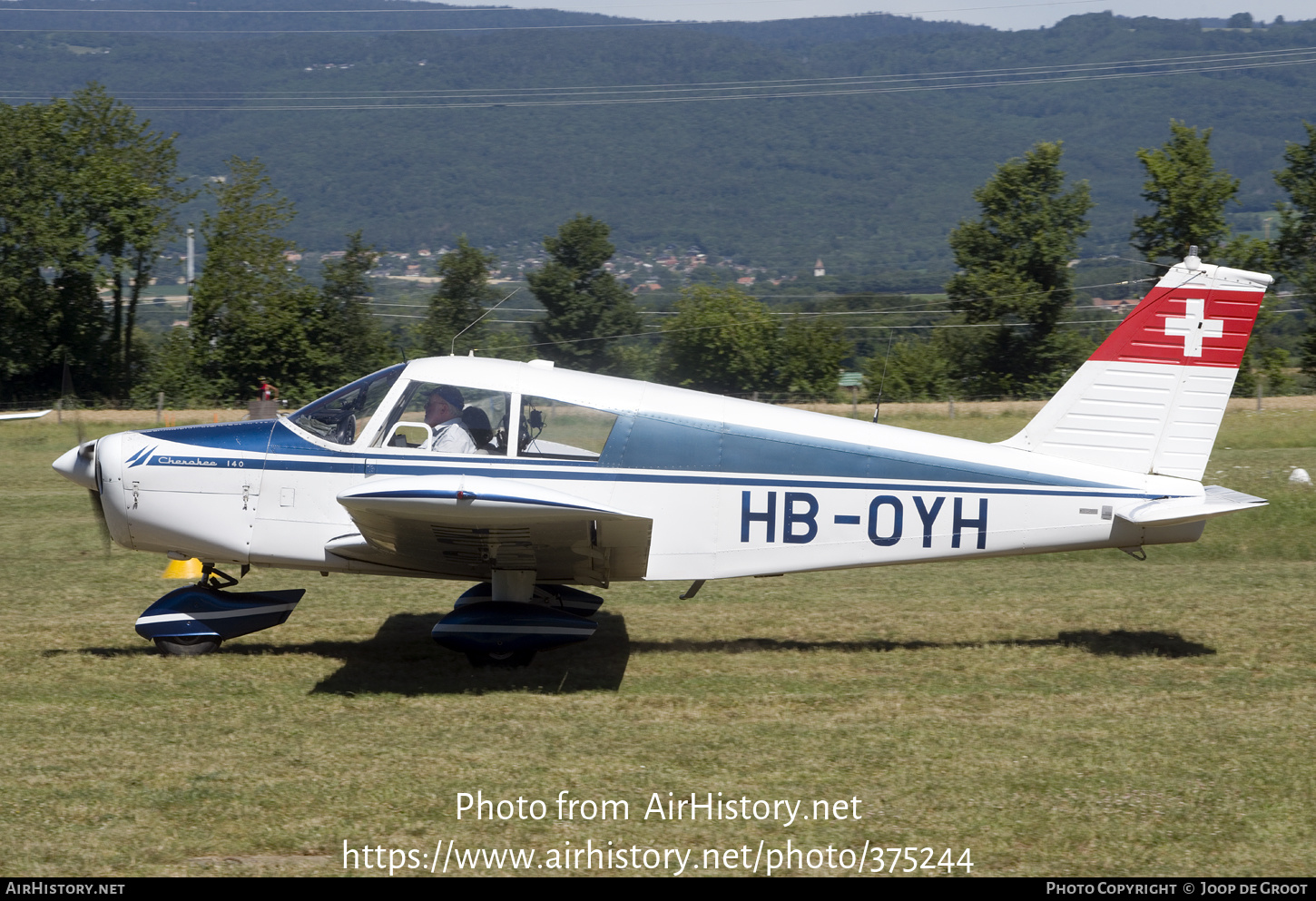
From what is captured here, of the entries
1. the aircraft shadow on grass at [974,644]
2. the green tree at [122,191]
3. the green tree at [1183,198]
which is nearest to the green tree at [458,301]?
the aircraft shadow on grass at [974,644]

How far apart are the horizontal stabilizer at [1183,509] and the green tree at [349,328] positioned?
1229 inches

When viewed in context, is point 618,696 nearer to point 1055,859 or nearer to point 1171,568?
A: point 1055,859

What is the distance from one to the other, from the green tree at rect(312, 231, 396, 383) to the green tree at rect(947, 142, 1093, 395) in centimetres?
2308

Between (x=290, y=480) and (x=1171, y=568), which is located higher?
(x=290, y=480)

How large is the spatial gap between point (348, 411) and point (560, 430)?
1452 millimetres

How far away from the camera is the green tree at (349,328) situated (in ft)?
121

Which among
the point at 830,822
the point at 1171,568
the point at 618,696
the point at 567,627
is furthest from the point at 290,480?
the point at 1171,568

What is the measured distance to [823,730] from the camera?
6535mm

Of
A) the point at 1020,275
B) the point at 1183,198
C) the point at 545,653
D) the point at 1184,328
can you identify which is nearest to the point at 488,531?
the point at 545,653

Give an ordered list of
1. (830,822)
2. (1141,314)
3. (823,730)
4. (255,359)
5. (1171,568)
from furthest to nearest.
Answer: (255,359) < (1171,568) < (1141,314) < (823,730) < (830,822)

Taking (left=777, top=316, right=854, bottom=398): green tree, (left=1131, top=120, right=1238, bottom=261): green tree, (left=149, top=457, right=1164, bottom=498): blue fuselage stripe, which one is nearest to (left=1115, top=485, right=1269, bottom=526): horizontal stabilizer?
(left=149, top=457, right=1164, bottom=498): blue fuselage stripe

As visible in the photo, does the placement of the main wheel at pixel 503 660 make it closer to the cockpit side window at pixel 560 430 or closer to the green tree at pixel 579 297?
the cockpit side window at pixel 560 430

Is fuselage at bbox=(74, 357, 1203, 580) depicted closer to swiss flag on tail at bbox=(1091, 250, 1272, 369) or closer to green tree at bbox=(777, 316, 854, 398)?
swiss flag on tail at bbox=(1091, 250, 1272, 369)

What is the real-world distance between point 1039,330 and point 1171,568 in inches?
1508
